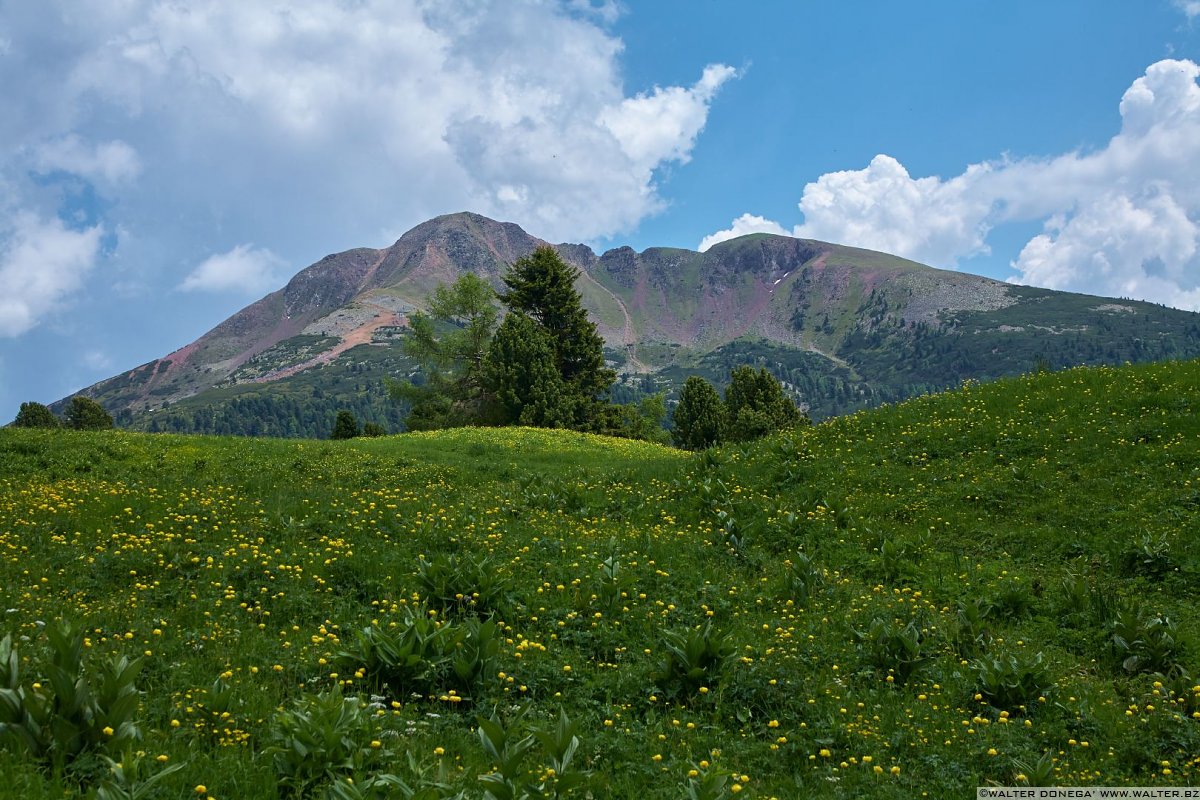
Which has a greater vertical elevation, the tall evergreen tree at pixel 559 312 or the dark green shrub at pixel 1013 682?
the tall evergreen tree at pixel 559 312

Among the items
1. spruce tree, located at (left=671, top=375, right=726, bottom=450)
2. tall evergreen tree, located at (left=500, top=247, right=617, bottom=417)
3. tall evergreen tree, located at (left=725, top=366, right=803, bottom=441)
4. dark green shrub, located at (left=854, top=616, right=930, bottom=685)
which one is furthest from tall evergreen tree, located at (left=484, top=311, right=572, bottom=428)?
dark green shrub, located at (left=854, top=616, right=930, bottom=685)

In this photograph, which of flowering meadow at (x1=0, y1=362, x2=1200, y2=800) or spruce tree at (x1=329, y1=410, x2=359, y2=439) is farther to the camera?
spruce tree at (x1=329, y1=410, x2=359, y2=439)

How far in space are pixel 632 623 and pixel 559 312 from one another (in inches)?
1850

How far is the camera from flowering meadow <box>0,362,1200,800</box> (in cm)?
575

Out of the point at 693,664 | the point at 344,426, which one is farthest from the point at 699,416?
the point at 693,664

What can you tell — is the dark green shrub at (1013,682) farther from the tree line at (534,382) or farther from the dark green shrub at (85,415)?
the dark green shrub at (85,415)

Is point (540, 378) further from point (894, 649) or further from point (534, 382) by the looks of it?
point (894, 649)

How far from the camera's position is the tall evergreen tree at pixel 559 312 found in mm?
55156

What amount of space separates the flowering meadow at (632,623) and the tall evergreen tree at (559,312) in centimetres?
3639

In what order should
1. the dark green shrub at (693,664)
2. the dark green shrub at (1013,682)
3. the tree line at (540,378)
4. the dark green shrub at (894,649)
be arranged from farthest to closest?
the tree line at (540,378) → the dark green shrub at (894,649) → the dark green shrub at (693,664) → the dark green shrub at (1013,682)

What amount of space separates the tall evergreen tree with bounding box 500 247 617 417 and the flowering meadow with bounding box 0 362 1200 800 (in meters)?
36.4

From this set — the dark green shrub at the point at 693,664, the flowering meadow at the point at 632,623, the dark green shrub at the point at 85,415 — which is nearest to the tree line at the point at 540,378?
the flowering meadow at the point at 632,623

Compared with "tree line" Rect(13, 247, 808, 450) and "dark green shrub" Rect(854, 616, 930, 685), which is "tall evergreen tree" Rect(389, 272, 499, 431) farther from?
"dark green shrub" Rect(854, 616, 930, 685)

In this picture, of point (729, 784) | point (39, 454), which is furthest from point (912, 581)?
point (39, 454)
